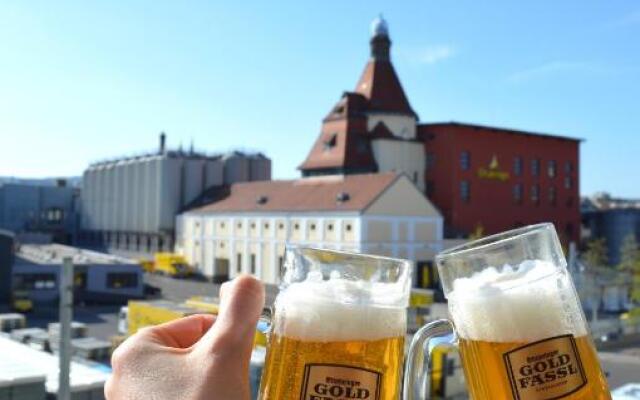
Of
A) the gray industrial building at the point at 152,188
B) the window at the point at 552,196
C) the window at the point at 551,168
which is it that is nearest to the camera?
the window at the point at 551,168

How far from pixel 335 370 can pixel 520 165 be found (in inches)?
2078

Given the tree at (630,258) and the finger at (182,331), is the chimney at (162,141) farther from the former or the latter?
the finger at (182,331)

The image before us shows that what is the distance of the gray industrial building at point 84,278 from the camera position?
121ft

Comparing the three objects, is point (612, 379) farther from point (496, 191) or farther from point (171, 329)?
point (496, 191)

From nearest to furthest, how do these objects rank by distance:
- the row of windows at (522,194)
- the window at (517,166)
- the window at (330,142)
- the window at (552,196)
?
the row of windows at (522,194)
the window at (330,142)
the window at (517,166)
the window at (552,196)

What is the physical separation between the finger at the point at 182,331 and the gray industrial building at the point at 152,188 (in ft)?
182

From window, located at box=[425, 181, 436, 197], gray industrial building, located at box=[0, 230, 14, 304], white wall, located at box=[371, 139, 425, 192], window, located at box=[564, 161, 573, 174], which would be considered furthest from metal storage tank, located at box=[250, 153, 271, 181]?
gray industrial building, located at box=[0, 230, 14, 304]

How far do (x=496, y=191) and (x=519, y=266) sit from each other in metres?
49.7

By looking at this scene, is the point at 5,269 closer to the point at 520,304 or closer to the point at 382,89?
the point at 382,89

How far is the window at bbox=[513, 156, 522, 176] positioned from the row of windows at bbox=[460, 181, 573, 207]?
0.93 metres

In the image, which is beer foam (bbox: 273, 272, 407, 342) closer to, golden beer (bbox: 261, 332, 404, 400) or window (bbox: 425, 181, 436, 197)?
golden beer (bbox: 261, 332, 404, 400)

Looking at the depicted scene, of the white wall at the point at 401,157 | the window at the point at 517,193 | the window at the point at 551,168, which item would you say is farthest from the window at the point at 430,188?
the window at the point at 551,168

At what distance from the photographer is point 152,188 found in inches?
2276

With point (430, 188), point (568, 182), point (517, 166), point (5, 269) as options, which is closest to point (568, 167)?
point (568, 182)
